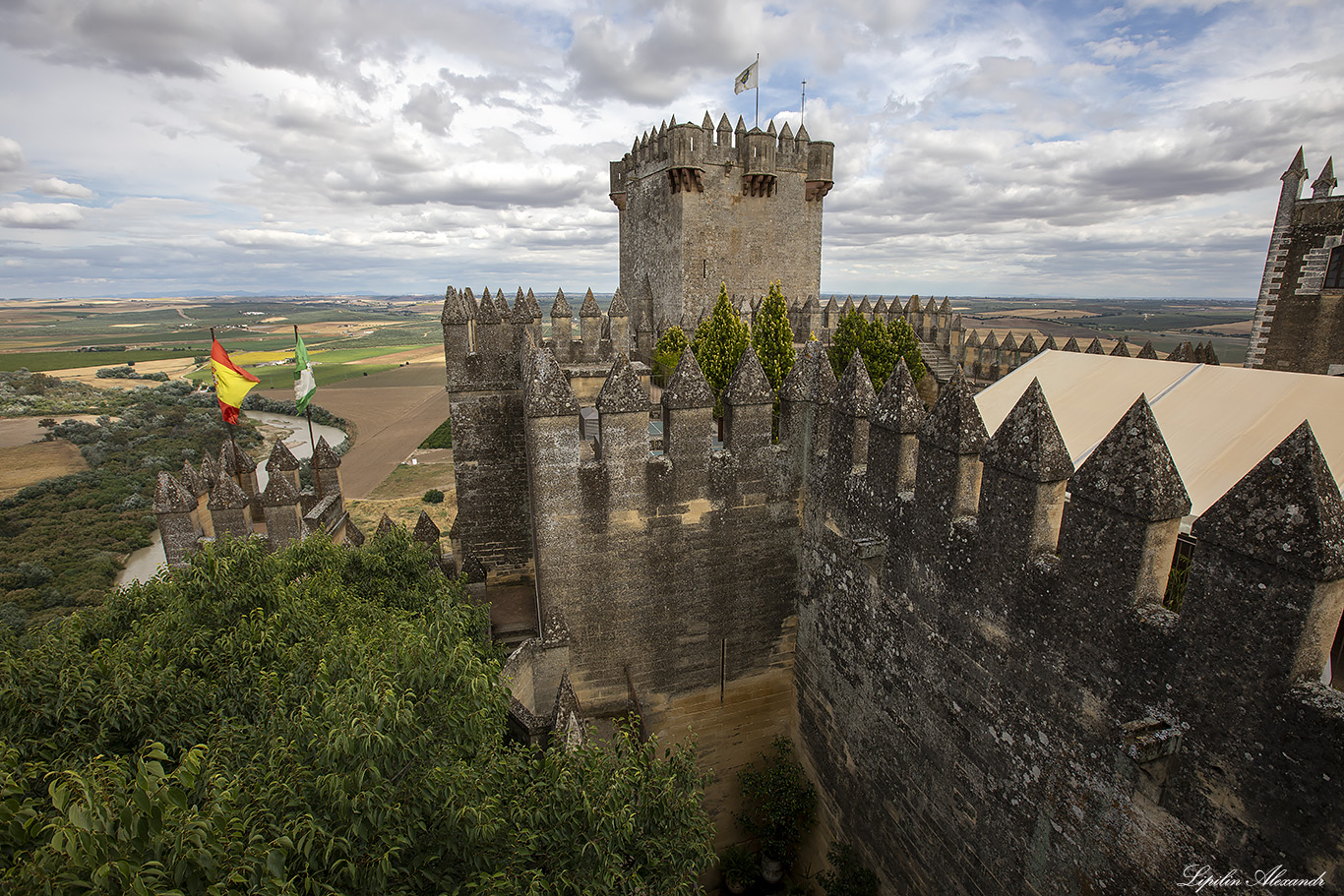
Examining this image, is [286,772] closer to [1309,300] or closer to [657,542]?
[657,542]

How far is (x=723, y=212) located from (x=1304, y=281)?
62.4ft

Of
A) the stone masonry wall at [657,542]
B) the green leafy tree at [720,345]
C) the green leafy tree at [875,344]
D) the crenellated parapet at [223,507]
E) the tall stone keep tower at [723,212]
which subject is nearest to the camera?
the stone masonry wall at [657,542]

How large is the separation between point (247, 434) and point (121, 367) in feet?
170

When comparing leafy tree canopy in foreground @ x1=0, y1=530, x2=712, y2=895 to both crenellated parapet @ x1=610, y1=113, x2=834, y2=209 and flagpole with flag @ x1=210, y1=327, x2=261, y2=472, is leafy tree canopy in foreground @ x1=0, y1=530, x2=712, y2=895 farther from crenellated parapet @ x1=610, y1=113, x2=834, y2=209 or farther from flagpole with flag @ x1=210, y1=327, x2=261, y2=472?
crenellated parapet @ x1=610, y1=113, x2=834, y2=209

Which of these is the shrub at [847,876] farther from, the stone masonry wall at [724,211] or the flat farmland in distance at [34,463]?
the flat farmland in distance at [34,463]

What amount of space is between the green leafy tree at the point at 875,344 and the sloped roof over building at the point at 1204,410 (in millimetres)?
10708

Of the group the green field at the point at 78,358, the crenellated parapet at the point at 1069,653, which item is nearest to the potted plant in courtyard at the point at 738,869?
the crenellated parapet at the point at 1069,653

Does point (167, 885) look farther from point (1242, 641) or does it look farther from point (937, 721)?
point (937, 721)

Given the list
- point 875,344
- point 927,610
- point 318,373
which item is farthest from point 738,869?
point 318,373

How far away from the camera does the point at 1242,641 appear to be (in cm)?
367

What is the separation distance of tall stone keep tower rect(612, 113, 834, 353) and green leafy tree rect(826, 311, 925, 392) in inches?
308

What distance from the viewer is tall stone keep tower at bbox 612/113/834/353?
86.5 feet

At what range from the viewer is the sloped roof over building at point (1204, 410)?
529cm

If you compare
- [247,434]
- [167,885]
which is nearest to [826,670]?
[167,885]
